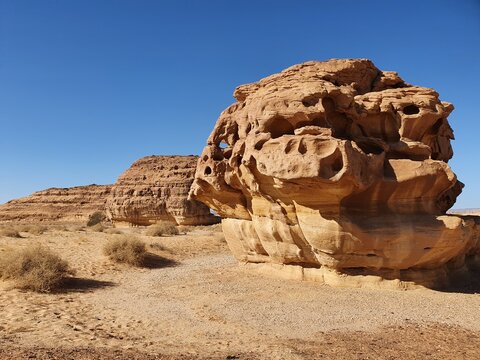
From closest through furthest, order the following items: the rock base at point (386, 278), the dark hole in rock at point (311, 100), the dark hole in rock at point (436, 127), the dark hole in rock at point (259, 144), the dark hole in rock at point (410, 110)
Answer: the rock base at point (386, 278), the dark hole in rock at point (311, 100), the dark hole in rock at point (259, 144), the dark hole in rock at point (410, 110), the dark hole in rock at point (436, 127)

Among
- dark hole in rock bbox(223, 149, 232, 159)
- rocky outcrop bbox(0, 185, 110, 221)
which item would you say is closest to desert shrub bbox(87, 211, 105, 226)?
rocky outcrop bbox(0, 185, 110, 221)

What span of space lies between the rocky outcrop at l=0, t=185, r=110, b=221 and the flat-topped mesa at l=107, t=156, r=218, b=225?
12.3 m

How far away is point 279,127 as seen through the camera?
1116 centimetres

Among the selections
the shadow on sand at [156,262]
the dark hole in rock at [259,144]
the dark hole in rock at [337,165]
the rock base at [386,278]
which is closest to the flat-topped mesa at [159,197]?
the shadow on sand at [156,262]

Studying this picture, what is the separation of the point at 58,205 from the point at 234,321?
47376mm

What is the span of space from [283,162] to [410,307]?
4475mm

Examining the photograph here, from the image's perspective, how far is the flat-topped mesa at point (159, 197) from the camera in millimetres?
34219

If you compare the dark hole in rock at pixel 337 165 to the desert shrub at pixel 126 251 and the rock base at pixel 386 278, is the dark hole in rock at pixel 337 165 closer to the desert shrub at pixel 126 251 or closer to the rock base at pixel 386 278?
the rock base at pixel 386 278

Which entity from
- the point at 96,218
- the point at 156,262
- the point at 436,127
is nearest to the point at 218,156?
the point at 156,262

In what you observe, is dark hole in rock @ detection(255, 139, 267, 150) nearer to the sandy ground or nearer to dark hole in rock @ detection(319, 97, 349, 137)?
dark hole in rock @ detection(319, 97, 349, 137)

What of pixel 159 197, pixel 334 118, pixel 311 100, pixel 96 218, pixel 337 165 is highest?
pixel 311 100

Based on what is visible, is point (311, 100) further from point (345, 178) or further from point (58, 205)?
point (58, 205)

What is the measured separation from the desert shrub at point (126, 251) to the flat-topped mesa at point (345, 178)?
577cm

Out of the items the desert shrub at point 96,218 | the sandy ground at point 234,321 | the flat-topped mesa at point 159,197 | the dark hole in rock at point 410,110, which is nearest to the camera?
the sandy ground at point 234,321
